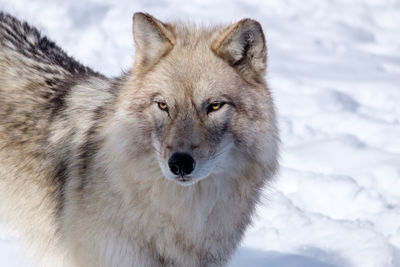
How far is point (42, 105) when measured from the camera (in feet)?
13.3

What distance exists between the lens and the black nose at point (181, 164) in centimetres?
309

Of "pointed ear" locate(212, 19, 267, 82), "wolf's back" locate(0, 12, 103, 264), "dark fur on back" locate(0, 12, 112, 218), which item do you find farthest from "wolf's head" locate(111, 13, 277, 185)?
"wolf's back" locate(0, 12, 103, 264)

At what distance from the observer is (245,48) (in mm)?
3521

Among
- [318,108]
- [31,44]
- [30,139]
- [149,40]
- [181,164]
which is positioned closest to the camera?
[181,164]

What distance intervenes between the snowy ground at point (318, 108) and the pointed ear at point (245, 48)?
89 cm

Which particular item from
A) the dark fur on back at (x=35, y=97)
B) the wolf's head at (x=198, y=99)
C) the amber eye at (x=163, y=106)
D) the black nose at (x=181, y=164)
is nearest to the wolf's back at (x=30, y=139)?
the dark fur on back at (x=35, y=97)

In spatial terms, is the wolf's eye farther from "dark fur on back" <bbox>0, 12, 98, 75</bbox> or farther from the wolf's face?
"dark fur on back" <bbox>0, 12, 98, 75</bbox>

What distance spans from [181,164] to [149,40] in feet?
2.63

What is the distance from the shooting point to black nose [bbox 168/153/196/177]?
10.1 ft

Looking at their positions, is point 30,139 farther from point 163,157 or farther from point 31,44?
point 163,157

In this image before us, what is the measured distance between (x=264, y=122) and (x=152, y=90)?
62 cm

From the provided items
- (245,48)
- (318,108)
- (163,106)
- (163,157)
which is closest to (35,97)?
(163,106)

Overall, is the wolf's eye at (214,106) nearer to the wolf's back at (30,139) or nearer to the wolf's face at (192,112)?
the wolf's face at (192,112)

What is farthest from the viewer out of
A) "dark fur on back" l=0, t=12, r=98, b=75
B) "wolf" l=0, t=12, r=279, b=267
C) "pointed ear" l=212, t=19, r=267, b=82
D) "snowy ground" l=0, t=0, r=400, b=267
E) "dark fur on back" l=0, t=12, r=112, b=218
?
"snowy ground" l=0, t=0, r=400, b=267
